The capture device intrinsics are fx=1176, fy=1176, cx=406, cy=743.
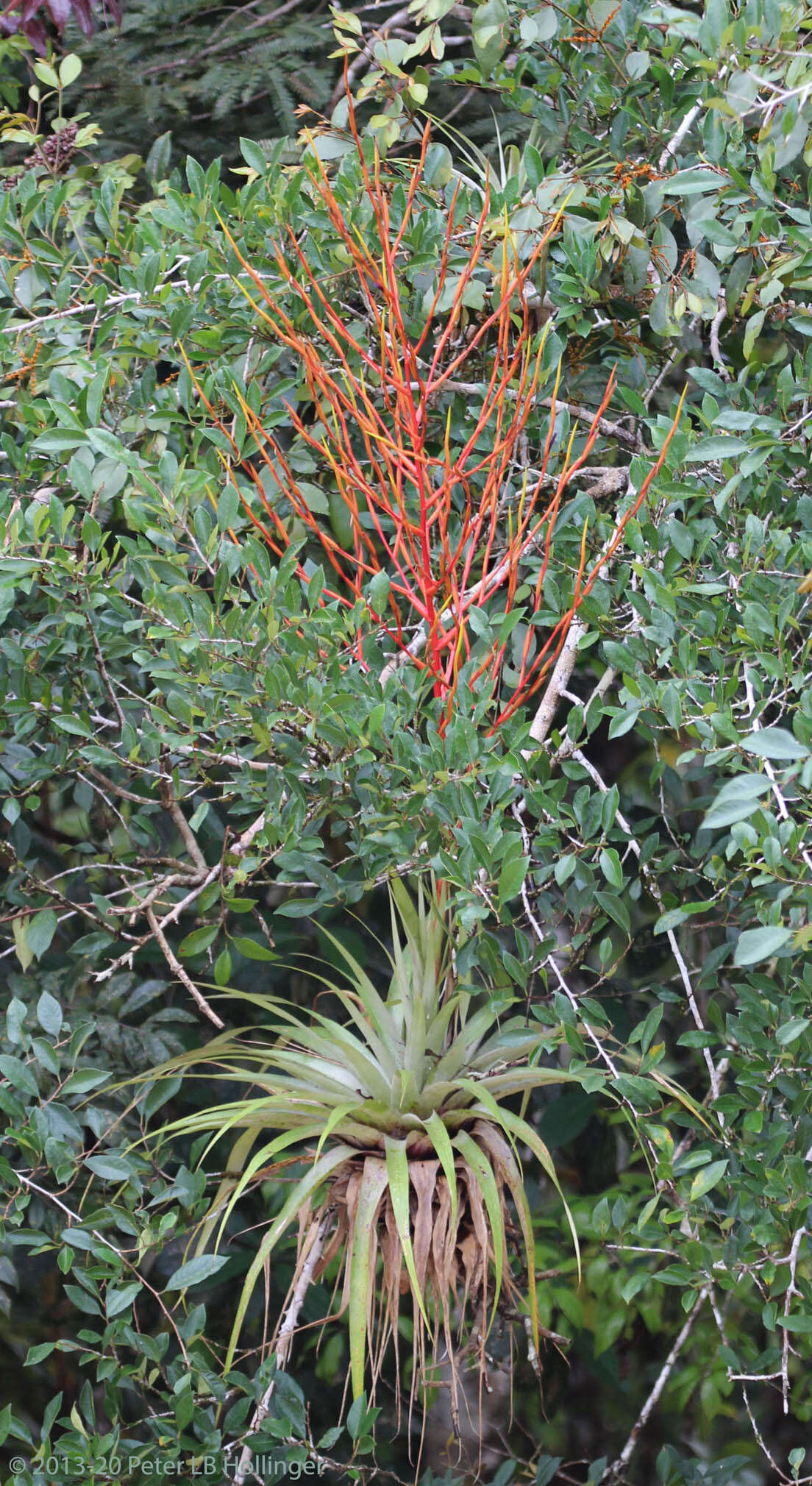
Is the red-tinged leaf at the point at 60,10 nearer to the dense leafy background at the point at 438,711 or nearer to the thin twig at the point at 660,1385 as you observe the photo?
the dense leafy background at the point at 438,711

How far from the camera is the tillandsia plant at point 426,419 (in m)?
1.14

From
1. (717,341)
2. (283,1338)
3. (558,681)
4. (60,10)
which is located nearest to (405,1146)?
(283,1338)

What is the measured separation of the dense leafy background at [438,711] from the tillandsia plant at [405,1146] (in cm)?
8

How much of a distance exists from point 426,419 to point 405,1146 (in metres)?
0.80

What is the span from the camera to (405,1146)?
46.1 inches

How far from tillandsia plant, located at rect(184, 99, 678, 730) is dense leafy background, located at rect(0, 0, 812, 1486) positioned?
0.03 meters

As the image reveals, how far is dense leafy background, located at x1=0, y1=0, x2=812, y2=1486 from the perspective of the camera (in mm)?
1037

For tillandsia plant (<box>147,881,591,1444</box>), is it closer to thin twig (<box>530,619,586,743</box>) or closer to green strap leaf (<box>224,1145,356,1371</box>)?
green strap leaf (<box>224,1145,356,1371</box>)

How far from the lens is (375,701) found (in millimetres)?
1038

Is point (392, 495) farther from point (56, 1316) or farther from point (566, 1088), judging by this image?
point (56, 1316)

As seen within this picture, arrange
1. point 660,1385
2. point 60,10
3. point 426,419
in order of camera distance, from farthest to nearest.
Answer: point 60,10, point 426,419, point 660,1385

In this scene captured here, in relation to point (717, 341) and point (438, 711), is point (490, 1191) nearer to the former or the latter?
point (438, 711)

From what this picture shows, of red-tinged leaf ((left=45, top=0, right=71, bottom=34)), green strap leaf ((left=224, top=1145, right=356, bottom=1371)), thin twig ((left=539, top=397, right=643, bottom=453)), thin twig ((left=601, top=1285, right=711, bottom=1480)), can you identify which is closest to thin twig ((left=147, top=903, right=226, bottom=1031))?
green strap leaf ((left=224, top=1145, right=356, bottom=1371))

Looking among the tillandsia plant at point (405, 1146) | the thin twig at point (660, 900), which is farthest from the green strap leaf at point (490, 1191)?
the thin twig at point (660, 900)
